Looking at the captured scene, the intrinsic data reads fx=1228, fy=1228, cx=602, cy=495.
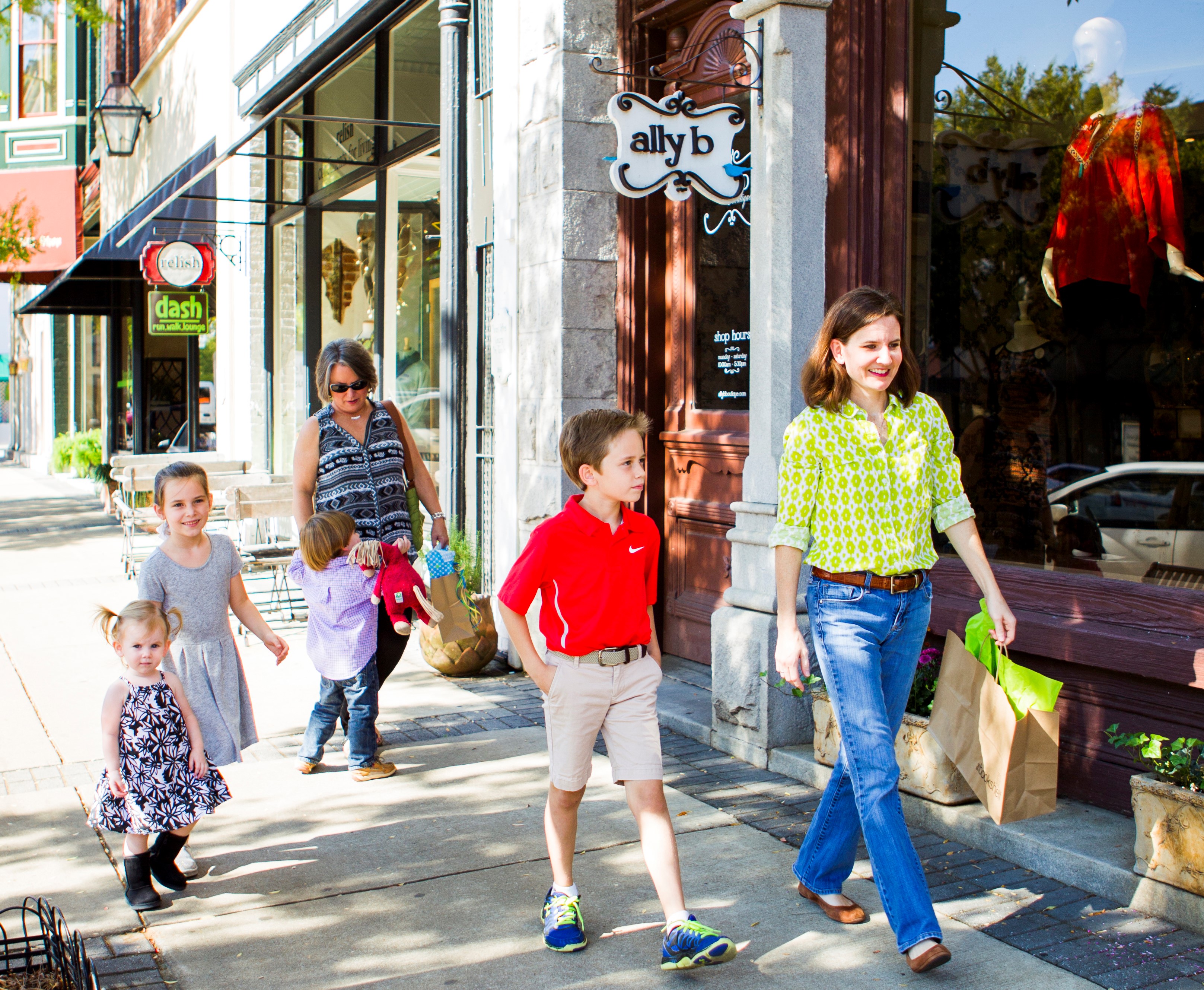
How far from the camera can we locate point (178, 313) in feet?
55.9

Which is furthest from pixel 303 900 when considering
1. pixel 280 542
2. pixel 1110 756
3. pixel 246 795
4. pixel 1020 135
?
pixel 280 542

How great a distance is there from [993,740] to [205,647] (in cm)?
261

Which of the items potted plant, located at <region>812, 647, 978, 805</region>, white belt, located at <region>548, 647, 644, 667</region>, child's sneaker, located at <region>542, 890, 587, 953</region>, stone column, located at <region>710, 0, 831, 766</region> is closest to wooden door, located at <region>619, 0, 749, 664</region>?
stone column, located at <region>710, 0, 831, 766</region>

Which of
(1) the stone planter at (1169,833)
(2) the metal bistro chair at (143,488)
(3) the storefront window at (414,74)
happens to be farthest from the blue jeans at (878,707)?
(2) the metal bistro chair at (143,488)

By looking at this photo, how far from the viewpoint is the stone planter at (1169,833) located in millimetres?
3512

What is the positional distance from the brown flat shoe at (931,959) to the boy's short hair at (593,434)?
154 cm

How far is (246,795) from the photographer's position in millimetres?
5020

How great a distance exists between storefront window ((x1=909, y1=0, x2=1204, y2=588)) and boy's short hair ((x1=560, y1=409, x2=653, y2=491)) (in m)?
2.25

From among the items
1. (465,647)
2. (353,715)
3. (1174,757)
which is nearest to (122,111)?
(465,647)

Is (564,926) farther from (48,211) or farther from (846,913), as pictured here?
(48,211)

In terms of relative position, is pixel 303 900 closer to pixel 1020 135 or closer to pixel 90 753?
pixel 90 753

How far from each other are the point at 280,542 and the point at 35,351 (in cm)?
2409

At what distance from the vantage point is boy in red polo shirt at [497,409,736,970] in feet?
10.9

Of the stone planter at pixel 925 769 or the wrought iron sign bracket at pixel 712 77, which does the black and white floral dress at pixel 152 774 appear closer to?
the stone planter at pixel 925 769
